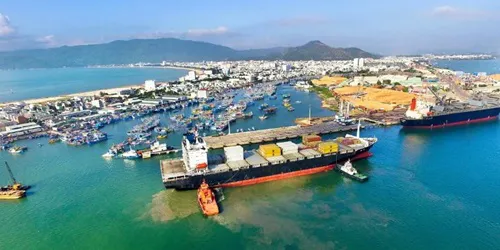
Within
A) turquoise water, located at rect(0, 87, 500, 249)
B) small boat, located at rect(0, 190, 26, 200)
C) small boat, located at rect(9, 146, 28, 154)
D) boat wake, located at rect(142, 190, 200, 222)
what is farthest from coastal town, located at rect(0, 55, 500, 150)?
boat wake, located at rect(142, 190, 200, 222)

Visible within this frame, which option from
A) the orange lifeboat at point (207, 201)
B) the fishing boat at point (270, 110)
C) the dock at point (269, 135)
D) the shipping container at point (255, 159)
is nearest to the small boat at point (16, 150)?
the dock at point (269, 135)

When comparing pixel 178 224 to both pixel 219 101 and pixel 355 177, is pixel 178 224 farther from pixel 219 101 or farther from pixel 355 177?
pixel 219 101

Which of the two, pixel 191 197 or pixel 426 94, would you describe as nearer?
pixel 191 197

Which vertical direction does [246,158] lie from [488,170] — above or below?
above

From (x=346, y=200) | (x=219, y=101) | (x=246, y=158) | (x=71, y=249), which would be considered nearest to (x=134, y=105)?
(x=219, y=101)

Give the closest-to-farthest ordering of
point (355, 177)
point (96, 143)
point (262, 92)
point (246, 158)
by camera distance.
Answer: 1. point (355, 177)
2. point (246, 158)
3. point (96, 143)
4. point (262, 92)

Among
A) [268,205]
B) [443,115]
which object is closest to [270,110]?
[443,115]
